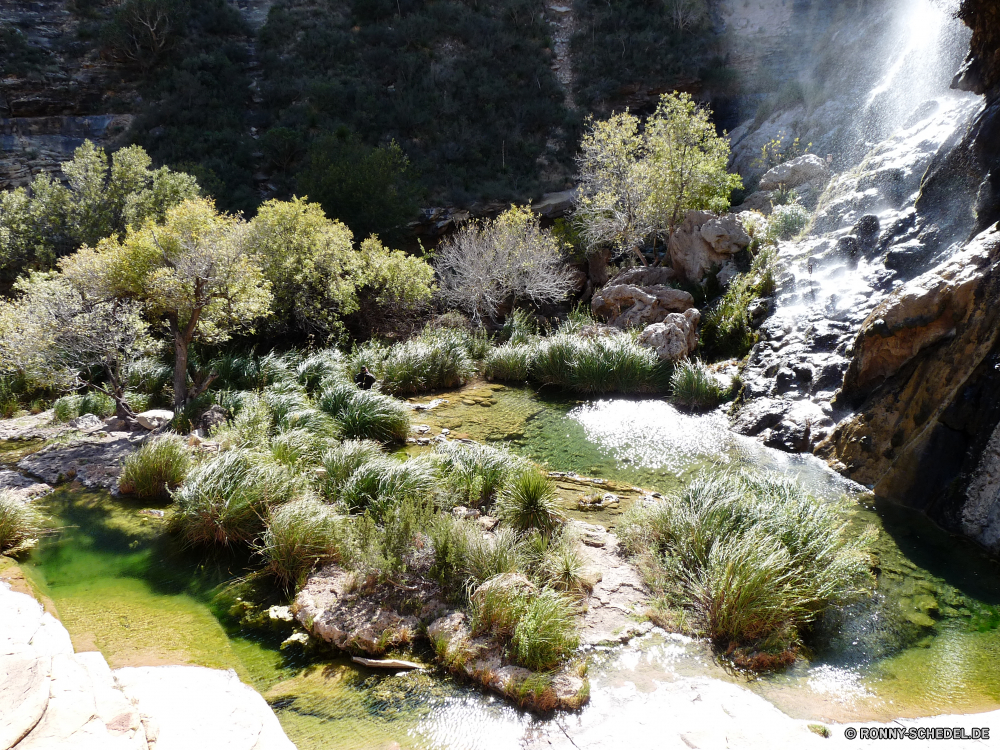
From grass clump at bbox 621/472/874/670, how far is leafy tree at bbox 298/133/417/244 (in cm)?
2001

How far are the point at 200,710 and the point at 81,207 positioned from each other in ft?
68.3

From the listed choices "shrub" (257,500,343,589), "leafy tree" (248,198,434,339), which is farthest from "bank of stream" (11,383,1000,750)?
"leafy tree" (248,198,434,339)

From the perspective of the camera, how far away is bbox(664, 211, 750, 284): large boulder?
15484 mm

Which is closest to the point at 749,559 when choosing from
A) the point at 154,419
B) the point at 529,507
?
the point at 529,507

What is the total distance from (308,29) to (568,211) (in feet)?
73.5

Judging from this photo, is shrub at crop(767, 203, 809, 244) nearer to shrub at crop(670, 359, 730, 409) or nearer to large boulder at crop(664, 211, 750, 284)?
large boulder at crop(664, 211, 750, 284)

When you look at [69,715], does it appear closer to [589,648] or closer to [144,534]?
[589,648]

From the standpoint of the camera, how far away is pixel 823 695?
4.00 m

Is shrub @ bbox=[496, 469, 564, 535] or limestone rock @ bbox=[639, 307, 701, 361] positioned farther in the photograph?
limestone rock @ bbox=[639, 307, 701, 361]

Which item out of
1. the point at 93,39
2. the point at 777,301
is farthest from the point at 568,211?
the point at 93,39

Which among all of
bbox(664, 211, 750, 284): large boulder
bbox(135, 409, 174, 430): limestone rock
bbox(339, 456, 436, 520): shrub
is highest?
bbox(664, 211, 750, 284): large boulder

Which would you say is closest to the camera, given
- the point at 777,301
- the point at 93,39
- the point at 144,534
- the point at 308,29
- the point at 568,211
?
the point at 144,534

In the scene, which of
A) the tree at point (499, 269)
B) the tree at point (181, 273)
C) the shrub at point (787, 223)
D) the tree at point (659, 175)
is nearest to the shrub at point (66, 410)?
the tree at point (181, 273)
